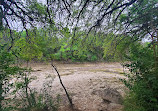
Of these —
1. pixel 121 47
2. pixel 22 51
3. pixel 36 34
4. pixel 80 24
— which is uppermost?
pixel 80 24

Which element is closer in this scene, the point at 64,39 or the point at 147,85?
the point at 147,85

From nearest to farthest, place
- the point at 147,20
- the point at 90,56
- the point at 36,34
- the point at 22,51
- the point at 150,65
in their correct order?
the point at 150,65 < the point at 22,51 < the point at 36,34 < the point at 147,20 < the point at 90,56

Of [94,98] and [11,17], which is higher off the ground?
[11,17]

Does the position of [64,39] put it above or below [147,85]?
above

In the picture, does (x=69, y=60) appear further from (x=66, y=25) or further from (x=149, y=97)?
(x=149, y=97)

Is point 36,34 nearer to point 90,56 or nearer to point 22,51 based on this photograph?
point 22,51

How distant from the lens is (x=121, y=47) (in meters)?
4.12

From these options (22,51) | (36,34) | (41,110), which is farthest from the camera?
(36,34)

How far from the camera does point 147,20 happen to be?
137 inches

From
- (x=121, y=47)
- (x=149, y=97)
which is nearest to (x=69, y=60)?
(x=121, y=47)

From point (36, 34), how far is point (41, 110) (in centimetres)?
238

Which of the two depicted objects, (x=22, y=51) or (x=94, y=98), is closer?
(x=22, y=51)

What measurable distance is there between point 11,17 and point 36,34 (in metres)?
0.93

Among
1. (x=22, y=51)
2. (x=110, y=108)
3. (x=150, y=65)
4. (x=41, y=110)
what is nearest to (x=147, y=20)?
(x=150, y=65)
